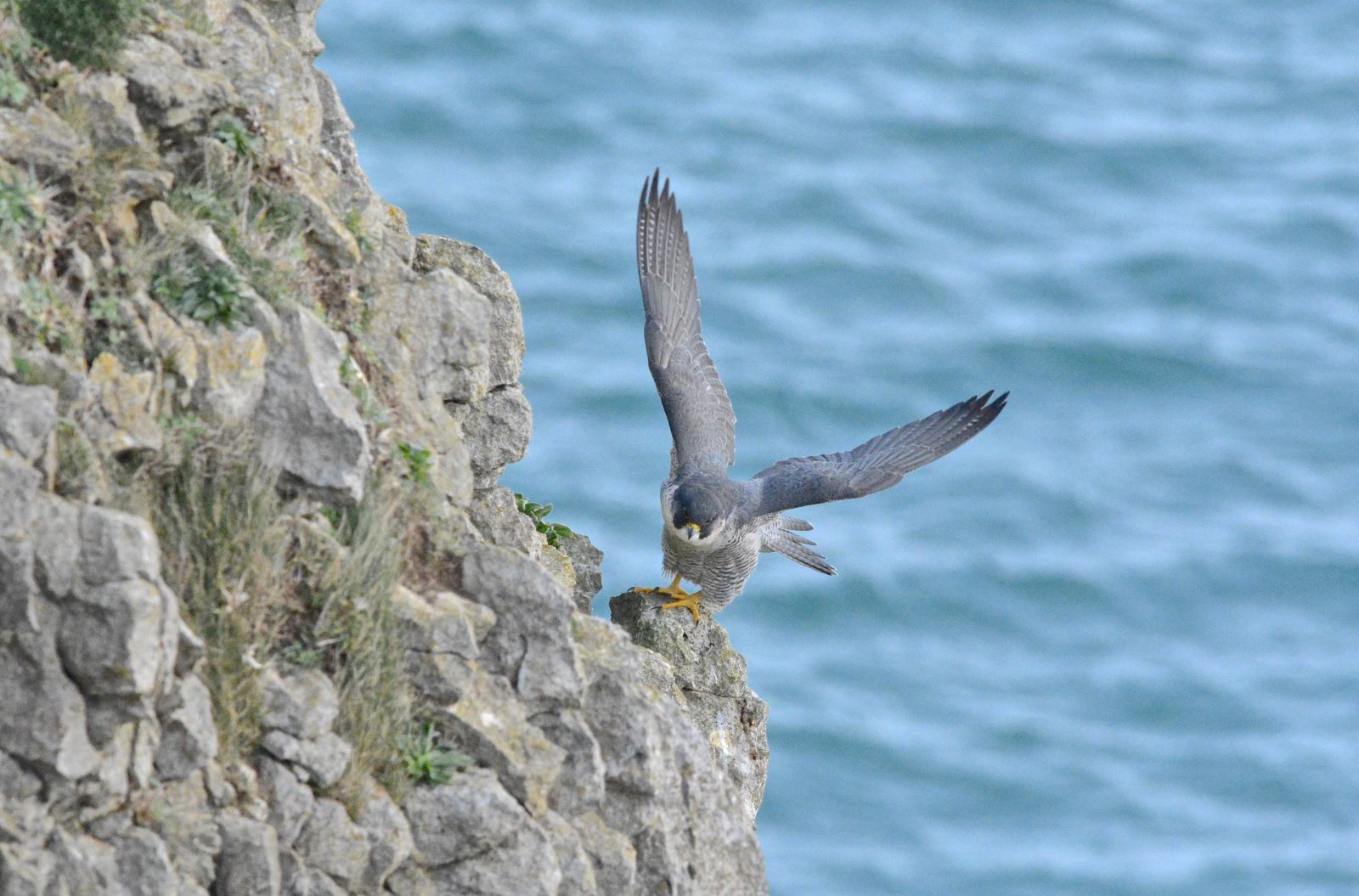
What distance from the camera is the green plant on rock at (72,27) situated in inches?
324

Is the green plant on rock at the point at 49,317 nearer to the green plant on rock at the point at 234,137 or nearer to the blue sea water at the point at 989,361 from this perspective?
the green plant on rock at the point at 234,137

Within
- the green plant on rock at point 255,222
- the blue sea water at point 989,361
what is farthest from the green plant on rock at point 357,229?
the blue sea water at point 989,361

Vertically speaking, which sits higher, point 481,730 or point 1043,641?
point 1043,641

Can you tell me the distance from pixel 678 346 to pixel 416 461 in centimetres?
574

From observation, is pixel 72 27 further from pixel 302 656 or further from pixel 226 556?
pixel 302 656

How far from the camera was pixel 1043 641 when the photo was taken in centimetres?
4541

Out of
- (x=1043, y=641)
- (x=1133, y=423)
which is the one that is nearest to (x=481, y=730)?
(x=1043, y=641)

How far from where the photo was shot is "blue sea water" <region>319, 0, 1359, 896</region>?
41531 mm

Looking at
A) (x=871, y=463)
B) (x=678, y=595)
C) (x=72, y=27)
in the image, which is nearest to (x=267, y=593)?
(x=72, y=27)

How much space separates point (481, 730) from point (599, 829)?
2.49 ft

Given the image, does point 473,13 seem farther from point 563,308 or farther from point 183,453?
point 183,453

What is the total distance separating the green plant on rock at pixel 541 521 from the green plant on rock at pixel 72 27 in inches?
129

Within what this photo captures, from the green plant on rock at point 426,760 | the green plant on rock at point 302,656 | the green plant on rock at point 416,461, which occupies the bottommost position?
the green plant on rock at point 426,760

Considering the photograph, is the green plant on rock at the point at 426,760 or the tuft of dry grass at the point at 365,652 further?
the green plant on rock at the point at 426,760
